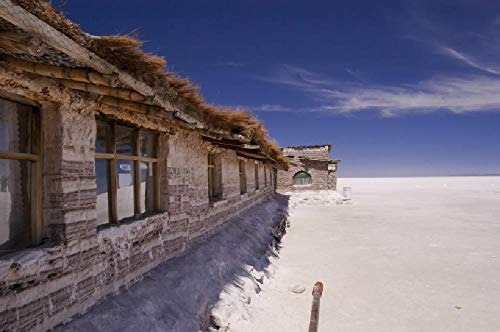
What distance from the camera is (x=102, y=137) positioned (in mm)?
4316

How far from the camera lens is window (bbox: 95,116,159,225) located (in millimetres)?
4262

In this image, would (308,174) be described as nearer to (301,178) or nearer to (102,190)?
(301,178)

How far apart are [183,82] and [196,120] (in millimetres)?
913

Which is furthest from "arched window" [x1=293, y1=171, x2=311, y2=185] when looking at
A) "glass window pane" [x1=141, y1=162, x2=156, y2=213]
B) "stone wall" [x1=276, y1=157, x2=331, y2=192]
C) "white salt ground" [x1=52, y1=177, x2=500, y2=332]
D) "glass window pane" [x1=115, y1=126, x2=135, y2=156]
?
"glass window pane" [x1=115, y1=126, x2=135, y2=156]

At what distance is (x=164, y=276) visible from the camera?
192 inches

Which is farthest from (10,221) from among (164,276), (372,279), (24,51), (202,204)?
(372,279)

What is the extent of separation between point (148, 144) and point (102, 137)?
103 cm

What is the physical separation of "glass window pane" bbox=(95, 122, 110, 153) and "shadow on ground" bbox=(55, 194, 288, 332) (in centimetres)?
194

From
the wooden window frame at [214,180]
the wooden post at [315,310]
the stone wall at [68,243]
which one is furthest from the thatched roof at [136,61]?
the wooden post at [315,310]

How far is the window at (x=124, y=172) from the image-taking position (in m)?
4.26

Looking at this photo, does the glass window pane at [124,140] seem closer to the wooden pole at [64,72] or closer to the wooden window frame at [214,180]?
the wooden pole at [64,72]

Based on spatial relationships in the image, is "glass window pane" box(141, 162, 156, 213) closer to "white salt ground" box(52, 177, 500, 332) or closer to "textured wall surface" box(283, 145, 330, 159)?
"white salt ground" box(52, 177, 500, 332)

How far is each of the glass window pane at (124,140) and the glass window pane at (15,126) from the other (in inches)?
51.2

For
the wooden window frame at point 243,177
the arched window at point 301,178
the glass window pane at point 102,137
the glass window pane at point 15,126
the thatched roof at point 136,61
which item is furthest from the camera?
the arched window at point 301,178
